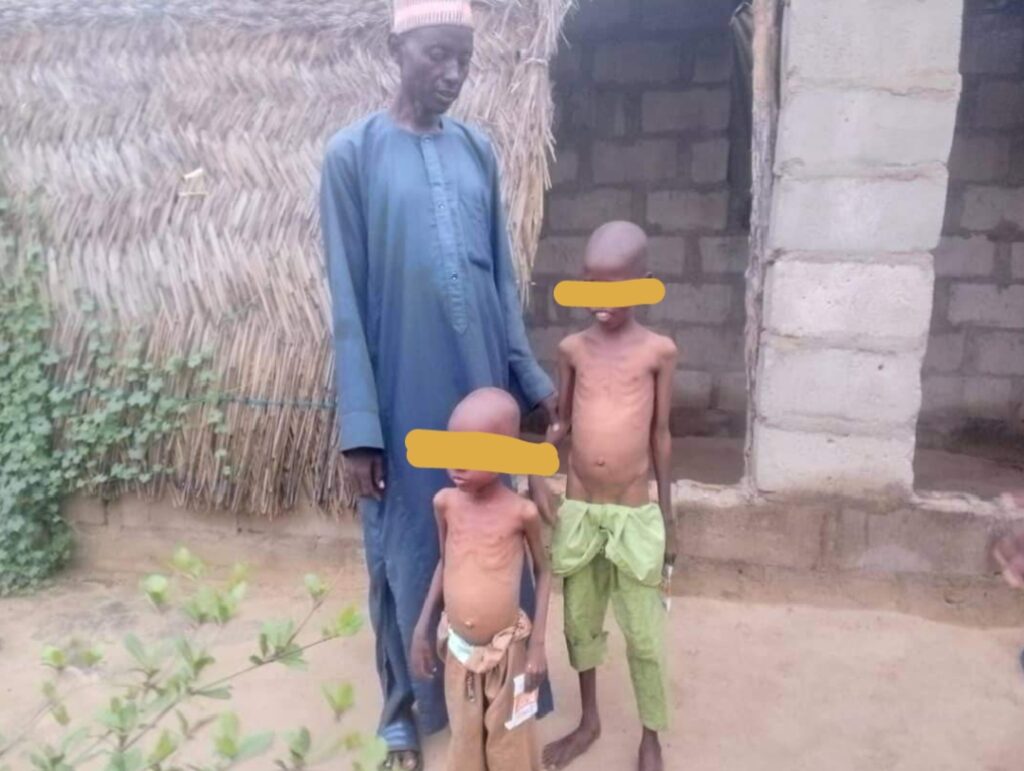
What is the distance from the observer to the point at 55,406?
370cm

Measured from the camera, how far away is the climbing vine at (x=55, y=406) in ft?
11.9

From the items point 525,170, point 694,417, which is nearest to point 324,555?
point 525,170

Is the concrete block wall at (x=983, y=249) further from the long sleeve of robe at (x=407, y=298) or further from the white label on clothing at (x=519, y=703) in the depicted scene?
the white label on clothing at (x=519, y=703)

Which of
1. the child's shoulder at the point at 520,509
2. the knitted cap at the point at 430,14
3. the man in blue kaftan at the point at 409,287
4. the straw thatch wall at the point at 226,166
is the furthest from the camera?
the straw thatch wall at the point at 226,166

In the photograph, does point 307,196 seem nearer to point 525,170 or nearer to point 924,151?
point 525,170

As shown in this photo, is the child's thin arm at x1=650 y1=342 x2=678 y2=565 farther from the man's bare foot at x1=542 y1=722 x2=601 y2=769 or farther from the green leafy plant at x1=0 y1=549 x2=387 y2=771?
the green leafy plant at x1=0 y1=549 x2=387 y2=771

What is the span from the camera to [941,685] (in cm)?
298

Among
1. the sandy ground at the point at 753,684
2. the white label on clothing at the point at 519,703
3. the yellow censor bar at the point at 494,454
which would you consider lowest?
the sandy ground at the point at 753,684

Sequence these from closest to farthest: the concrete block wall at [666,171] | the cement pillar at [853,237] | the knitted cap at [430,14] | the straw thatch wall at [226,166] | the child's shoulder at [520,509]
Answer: the child's shoulder at [520,509] → the knitted cap at [430,14] → the cement pillar at [853,237] → the straw thatch wall at [226,166] → the concrete block wall at [666,171]

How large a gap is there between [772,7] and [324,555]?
261 centimetres

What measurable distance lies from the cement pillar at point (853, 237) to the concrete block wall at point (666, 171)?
2153mm

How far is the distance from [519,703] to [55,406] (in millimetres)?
2488

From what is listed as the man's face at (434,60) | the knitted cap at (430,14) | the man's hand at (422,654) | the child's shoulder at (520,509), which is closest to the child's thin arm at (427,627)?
the man's hand at (422,654)

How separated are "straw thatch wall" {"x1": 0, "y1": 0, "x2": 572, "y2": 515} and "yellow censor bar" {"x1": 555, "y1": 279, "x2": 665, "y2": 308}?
1149 mm
